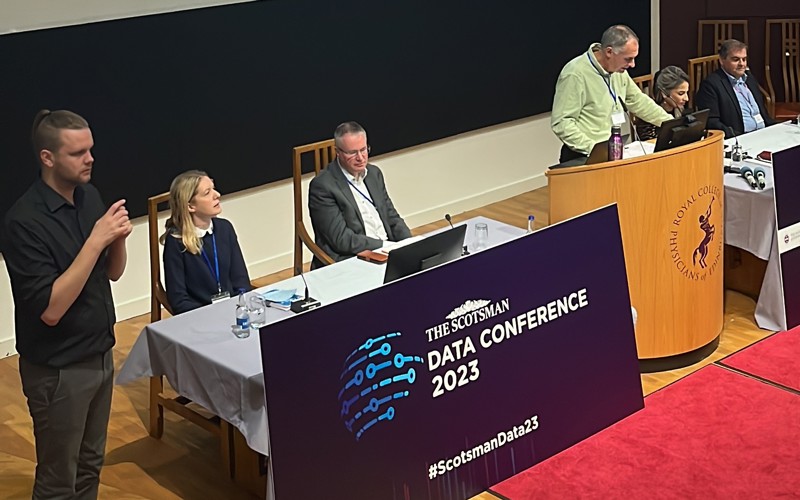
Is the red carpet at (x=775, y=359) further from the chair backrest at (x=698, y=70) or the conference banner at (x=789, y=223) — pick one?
the chair backrest at (x=698, y=70)

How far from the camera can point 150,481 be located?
4961 mm

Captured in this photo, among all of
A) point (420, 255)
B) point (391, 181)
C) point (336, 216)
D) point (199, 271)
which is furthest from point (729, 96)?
point (199, 271)

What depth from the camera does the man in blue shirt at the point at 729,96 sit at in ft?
25.6

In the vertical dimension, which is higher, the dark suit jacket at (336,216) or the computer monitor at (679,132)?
the computer monitor at (679,132)

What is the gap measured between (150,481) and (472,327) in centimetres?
171

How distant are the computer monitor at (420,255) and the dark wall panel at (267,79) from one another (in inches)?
112

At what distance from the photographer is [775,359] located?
19.3ft

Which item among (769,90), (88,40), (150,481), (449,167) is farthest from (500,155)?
(150,481)

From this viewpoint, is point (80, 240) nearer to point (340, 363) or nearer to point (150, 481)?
point (340, 363)

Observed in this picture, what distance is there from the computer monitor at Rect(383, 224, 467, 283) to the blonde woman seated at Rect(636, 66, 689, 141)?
3264 mm

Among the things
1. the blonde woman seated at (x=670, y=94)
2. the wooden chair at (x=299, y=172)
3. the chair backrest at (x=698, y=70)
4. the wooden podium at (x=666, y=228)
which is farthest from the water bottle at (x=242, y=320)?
the chair backrest at (x=698, y=70)

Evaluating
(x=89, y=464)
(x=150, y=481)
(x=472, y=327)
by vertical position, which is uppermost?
(x=472, y=327)

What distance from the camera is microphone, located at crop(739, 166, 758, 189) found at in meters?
6.18

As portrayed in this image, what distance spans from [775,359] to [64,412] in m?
3.74
